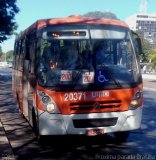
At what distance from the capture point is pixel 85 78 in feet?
24.9

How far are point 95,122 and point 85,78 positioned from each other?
856mm

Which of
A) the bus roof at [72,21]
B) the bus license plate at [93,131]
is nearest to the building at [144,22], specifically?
the bus roof at [72,21]

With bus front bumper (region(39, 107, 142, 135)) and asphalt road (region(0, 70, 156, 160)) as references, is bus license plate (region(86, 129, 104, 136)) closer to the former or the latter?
bus front bumper (region(39, 107, 142, 135))

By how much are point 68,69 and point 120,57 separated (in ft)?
3.92

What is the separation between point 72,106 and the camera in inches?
293

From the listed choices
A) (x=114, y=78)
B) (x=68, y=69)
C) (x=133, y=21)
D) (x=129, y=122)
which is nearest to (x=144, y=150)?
(x=129, y=122)

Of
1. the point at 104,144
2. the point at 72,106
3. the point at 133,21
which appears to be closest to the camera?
the point at 72,106

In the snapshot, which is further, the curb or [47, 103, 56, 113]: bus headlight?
[47, 103, 56, 113]: bus headlight

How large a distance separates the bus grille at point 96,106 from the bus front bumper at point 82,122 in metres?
0.11

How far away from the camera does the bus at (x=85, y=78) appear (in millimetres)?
7441

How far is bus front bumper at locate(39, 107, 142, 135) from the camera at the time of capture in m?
7.41

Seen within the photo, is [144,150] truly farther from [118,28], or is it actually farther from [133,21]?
[133,21]

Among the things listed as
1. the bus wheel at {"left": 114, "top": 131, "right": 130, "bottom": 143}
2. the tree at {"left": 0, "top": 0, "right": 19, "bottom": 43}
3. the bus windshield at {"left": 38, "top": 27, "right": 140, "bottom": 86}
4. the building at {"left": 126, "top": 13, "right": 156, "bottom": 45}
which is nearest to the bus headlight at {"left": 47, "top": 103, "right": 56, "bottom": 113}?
the bus windshield at {"left": 38, "top": 27, "right": 140, "bottom": 86}

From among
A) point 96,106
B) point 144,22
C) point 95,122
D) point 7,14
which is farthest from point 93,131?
point 144,22
